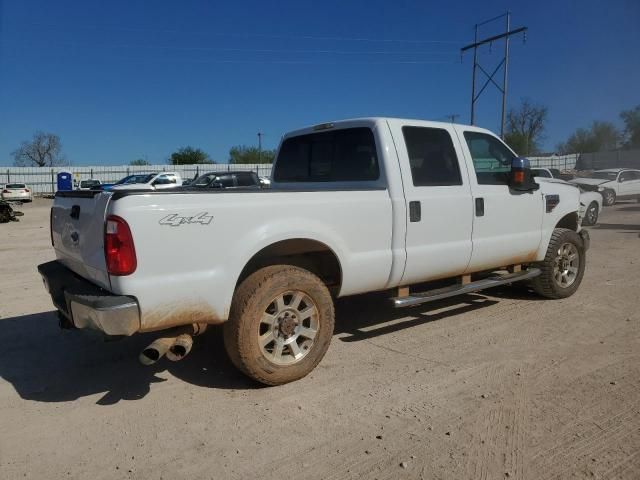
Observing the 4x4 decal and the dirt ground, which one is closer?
the dirt ground

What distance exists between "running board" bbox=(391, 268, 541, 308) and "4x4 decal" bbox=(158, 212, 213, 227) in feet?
6.17

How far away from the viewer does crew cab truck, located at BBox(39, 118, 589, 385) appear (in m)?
3.19

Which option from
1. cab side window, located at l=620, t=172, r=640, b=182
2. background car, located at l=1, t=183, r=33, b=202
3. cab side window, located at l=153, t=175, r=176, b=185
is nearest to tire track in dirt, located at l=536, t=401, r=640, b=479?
cab side window, located at l=620, t=172, r=640, b=182

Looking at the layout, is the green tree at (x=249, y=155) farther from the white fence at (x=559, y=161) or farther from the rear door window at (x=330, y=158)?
the rear door window at (x=330, y=158)

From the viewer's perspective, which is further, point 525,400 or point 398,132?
point 398,132

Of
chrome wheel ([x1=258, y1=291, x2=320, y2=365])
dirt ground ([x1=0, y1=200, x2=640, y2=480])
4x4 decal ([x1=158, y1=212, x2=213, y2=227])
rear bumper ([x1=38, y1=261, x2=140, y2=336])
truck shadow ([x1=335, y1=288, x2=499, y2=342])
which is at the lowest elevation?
dirt ground ([x1=0, y1=200, x2=640, y2=480])

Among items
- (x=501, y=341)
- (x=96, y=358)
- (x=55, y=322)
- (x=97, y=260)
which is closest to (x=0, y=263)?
(x=55, y=322)

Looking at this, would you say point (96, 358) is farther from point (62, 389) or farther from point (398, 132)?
point (398, 132)

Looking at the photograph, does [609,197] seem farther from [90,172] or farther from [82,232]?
[90,172]

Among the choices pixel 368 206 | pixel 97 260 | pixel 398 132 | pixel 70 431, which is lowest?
pixel 70 431

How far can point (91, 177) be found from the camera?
151ft

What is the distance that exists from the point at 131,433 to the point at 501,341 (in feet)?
10.8

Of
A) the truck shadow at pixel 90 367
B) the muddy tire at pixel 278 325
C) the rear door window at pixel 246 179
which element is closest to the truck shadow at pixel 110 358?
the truck shadow at pixel 90 367

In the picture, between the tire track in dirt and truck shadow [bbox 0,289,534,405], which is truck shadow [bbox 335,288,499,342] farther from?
the tire track in dirt
